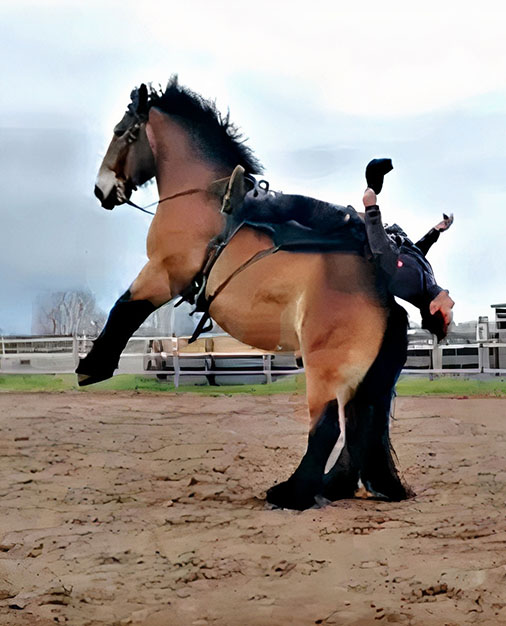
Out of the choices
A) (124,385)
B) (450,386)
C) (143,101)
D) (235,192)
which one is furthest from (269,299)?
(450,386)

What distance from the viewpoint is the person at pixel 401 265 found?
2.20 m

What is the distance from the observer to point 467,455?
2.86m

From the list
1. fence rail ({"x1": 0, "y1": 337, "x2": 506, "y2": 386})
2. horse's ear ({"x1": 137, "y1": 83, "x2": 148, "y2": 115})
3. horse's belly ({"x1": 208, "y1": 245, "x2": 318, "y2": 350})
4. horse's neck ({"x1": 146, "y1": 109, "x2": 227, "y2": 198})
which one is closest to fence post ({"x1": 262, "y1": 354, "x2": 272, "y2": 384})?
fence rail ({"x1": 0, "y1": 337, "x2": 506, "y2": 386})

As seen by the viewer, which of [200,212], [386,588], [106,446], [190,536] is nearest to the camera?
[386,588]

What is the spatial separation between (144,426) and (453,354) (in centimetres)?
154

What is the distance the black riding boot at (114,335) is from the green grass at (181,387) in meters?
0.37

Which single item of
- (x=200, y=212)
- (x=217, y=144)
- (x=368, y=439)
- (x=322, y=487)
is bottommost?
(x=322, y=487)

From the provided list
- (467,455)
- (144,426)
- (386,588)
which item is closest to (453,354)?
(467,455)

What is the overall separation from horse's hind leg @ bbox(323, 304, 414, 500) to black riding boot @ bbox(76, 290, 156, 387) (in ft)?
2.57

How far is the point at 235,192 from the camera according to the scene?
233 cm

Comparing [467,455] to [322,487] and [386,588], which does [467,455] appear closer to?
→ [322,487]

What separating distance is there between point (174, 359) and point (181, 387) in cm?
36

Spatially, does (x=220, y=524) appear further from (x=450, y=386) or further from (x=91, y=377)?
(x=450, y=386)

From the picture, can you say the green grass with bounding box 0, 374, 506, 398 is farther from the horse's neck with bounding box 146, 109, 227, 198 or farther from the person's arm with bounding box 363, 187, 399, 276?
the horse's neck with bounding box 146, 109, 227, 198
